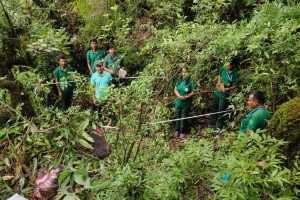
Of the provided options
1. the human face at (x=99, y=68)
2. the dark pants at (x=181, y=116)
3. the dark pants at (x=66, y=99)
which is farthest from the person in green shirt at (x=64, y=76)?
the dark pants at (x=181, y=116)

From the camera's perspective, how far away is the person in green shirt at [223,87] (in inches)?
244

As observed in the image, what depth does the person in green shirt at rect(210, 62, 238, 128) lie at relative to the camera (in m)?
6.20

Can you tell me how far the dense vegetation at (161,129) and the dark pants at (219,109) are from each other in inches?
8.9

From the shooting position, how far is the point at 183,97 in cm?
650

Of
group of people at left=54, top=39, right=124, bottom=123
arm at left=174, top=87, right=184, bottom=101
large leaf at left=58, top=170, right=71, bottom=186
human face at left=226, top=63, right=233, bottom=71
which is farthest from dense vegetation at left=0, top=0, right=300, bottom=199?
group of people at left=54, top=39, right=124, bottom=123

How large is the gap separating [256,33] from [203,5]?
5.75ft

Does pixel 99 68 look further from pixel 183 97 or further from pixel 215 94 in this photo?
pixel 215 94

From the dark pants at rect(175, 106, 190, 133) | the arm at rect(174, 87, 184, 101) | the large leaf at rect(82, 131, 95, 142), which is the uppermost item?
the large leaf at rect(82, 131, 95, 142)

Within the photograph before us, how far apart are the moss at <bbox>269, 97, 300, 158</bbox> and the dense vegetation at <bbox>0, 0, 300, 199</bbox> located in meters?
0.02

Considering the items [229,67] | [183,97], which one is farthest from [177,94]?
[229,67]

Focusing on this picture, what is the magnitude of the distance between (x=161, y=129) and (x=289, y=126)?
241 centimetres

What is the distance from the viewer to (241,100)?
5.57 metres

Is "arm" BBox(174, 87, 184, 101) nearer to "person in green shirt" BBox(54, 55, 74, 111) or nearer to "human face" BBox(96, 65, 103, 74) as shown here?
"human face" BBox(96, 65, 103, 74)

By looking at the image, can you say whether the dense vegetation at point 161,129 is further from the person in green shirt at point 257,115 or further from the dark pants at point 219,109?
the person in green shirt at point 257,115
